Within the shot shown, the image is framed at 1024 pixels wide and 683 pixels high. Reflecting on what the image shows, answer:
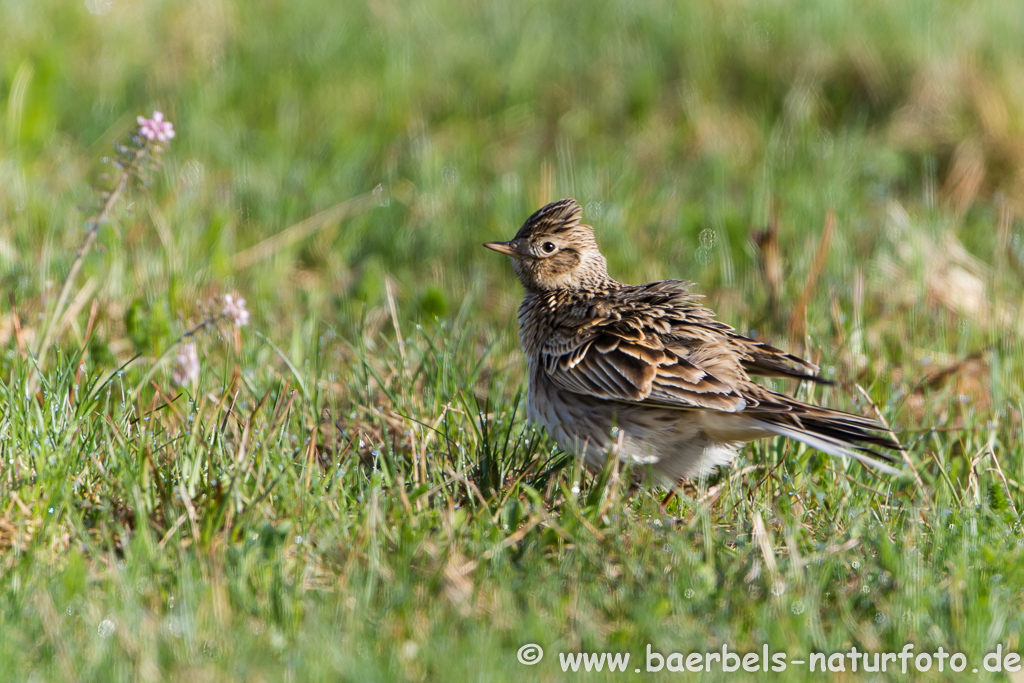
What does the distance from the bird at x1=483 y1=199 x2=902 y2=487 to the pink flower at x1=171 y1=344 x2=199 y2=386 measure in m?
1.54

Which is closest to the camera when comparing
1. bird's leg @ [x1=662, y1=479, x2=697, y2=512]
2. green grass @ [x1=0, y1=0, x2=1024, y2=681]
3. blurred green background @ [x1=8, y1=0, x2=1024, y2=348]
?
green grass @ [x1=0, y1=0, x2=1024, y2=681]

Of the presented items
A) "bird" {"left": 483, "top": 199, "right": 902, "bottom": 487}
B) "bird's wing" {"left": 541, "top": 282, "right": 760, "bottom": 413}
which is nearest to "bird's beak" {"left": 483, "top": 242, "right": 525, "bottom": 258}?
"bird" {"left": 483, "top": 199, "right": 902, "bottom": 487}

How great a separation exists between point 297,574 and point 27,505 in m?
1.04

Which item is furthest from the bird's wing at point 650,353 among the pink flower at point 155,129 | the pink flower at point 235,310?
the pink flower at point 155,129

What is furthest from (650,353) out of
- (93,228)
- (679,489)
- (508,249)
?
(93,228)

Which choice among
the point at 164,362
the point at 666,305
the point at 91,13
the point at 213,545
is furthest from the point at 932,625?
the point at 91,13

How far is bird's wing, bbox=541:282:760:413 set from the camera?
181 inches

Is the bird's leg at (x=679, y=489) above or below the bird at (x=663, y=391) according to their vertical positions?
below

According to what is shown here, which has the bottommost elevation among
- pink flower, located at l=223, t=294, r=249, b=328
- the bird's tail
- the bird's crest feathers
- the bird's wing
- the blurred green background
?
the bird's tail

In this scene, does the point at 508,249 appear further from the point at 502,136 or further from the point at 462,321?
the point at 502,136

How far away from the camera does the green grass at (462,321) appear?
3.64m

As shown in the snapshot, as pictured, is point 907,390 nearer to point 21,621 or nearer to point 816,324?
point 816,324

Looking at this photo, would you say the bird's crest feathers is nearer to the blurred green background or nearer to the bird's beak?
the bird's beak

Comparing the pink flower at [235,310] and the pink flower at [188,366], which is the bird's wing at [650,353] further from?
the pink flower at [188,366]
